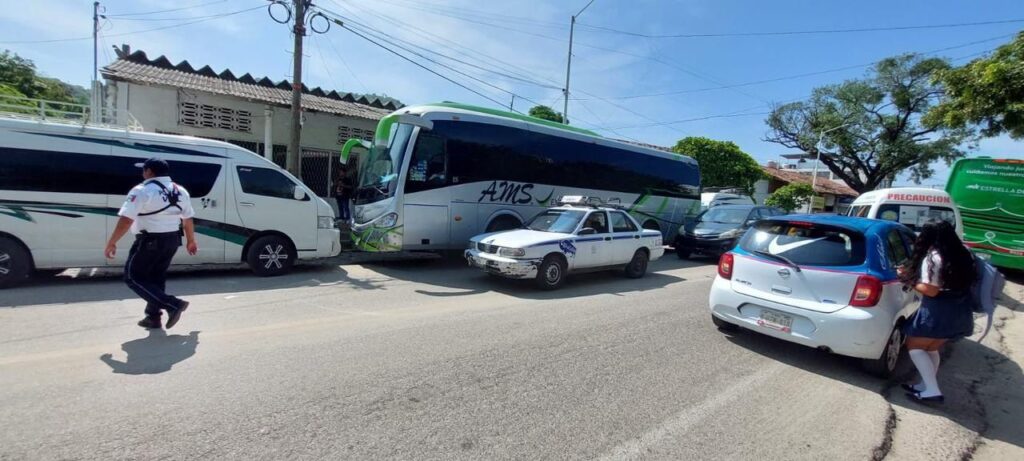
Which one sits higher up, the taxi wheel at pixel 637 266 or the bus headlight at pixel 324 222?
the bus headlight at pixel 324 222

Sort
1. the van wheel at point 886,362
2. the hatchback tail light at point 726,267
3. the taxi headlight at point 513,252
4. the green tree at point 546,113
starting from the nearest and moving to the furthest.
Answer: the van wheel at point 886,362 → the hatchback tail light at point 726,267 → the taxi headlight at point 513,252 → the green tree at point 546,113

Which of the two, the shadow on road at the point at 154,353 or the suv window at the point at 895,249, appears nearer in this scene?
the shadow on road at the point at 154,353

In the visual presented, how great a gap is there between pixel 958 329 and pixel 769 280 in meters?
Result: 1.49

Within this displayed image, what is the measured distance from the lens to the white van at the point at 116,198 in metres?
6.59

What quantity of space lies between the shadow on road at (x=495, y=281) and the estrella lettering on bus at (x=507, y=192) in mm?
1657

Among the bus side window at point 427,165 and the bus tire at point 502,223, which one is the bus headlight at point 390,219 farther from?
the bus tire at point 502,223

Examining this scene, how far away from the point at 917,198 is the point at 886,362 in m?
8.57

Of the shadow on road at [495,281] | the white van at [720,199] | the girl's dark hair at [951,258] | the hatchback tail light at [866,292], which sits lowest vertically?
the shadow on road at [495,281]

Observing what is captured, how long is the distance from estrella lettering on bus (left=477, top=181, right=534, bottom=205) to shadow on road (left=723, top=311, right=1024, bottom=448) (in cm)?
622

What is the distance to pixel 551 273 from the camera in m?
8.00

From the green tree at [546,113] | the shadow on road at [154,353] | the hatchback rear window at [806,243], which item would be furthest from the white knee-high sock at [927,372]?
the green tree at [546,113]

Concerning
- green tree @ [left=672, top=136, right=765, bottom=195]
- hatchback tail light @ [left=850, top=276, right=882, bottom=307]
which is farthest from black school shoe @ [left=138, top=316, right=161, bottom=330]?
green tree @ [left=672, top=136, right=765, bottom=195]

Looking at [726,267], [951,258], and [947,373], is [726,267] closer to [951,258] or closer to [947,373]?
[951,258]

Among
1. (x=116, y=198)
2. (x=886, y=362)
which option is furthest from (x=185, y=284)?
(x=886, y=362)
